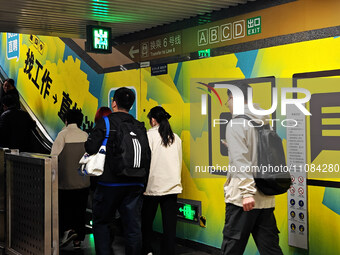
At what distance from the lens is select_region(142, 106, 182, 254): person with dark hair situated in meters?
5.18

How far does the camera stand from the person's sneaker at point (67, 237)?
604 cm

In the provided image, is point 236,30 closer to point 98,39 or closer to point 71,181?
point 98,39

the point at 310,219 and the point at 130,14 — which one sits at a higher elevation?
the point at 130,14

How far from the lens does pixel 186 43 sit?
617 cm

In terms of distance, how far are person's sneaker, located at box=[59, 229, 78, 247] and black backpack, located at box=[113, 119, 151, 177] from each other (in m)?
1.97

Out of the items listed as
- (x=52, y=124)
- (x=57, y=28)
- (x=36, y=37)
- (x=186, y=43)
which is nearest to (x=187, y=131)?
(x=186, y=43)

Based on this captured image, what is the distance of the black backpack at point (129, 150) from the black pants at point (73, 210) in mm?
1870

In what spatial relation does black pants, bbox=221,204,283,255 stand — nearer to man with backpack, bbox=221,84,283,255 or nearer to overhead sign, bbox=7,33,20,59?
man with backpack, bbox=221,84,283,255

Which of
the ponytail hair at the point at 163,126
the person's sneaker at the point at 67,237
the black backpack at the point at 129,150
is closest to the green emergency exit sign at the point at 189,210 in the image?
the ponytail hair at the point at 163,126

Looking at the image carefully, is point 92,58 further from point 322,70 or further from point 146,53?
point 322,70

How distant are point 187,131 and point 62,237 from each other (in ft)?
6.45

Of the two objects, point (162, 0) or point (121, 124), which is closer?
point (121, 124)

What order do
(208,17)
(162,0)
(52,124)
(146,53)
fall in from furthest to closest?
→ (52,124), (146,53), (208,17), (162,0)

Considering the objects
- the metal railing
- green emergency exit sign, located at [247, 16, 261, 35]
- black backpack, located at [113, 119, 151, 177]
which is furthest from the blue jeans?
green emergency exit sign, located at [247, 16, 261, 35]
